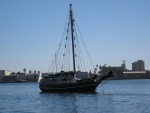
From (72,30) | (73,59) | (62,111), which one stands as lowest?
(62,111)

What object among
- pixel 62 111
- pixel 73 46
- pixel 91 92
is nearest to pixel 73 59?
pixel 73 46

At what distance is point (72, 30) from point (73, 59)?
298 inches

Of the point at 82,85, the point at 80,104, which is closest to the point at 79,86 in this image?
the point at 82,85

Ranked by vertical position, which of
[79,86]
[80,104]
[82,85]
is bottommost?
[80,104]

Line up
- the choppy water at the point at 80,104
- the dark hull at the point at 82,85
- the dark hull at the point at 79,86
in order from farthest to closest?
the dark hull at the point at 79,86 → the dark hull at the point at 82,85 → the choppy water at the point at 80,104

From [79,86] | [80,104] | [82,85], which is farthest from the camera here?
[79,86]

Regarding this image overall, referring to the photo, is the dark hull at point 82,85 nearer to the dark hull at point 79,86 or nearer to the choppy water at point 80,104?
the dark hull at point 79,86

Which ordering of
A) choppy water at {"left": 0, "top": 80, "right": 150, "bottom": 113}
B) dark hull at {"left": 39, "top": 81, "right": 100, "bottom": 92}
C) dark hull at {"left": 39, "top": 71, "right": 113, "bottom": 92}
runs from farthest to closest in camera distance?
dark hull at {"left": 39, "top": 81, "right": 100, "bottom": 92}, dark hull at {"left": 39, "top": 71, "right": 113, "bottom": 92}, choppy water at {"left": 0, "top": 80, "right": 150, "bottom": 113}

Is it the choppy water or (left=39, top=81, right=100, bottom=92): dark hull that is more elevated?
(left=39, top=81, right=100, bottom=92): dark hull

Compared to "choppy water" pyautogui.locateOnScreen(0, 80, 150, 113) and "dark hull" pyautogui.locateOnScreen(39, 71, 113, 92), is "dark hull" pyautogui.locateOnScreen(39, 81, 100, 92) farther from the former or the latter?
"choppy water" pyautogui.locateOnScreen(0, 80, 150, 113)

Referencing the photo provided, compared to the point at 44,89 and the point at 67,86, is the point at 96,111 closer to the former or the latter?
the point at 67,86

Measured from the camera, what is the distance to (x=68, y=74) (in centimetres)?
8725

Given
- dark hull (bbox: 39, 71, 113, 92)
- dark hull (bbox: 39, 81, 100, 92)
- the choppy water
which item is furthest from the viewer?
dark hull (bbox: 39, 81, 100, 92)

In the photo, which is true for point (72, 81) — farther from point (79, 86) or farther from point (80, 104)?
point (80, 104)
